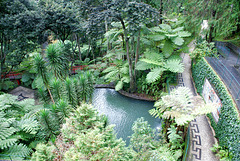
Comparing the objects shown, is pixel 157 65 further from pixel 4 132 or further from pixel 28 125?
pixel 4 132

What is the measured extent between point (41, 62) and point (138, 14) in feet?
14.4

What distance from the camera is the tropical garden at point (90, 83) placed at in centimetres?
345

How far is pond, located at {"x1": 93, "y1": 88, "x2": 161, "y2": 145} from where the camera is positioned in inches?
282

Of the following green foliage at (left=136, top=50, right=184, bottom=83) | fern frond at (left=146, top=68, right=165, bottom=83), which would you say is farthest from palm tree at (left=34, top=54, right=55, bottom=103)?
fern frond at (left=146, top=68, right=165, bottom=83)

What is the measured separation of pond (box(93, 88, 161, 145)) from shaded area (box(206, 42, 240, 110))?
334 centimetres

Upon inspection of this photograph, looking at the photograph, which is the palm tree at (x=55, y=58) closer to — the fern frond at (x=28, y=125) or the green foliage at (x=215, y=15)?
the fern frond at (x=28, y=125)

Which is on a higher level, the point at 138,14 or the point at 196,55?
the point at 138,14

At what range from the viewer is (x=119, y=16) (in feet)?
22.2

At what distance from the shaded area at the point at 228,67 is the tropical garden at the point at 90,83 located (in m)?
0.94

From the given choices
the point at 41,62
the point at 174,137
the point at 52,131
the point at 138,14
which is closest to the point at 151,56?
the point at 138,14

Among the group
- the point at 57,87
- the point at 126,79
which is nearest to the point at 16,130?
the point at 57,87

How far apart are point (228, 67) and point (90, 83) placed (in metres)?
6.40

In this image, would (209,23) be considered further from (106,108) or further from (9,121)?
(9,121)

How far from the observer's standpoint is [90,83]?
6.77 meters
